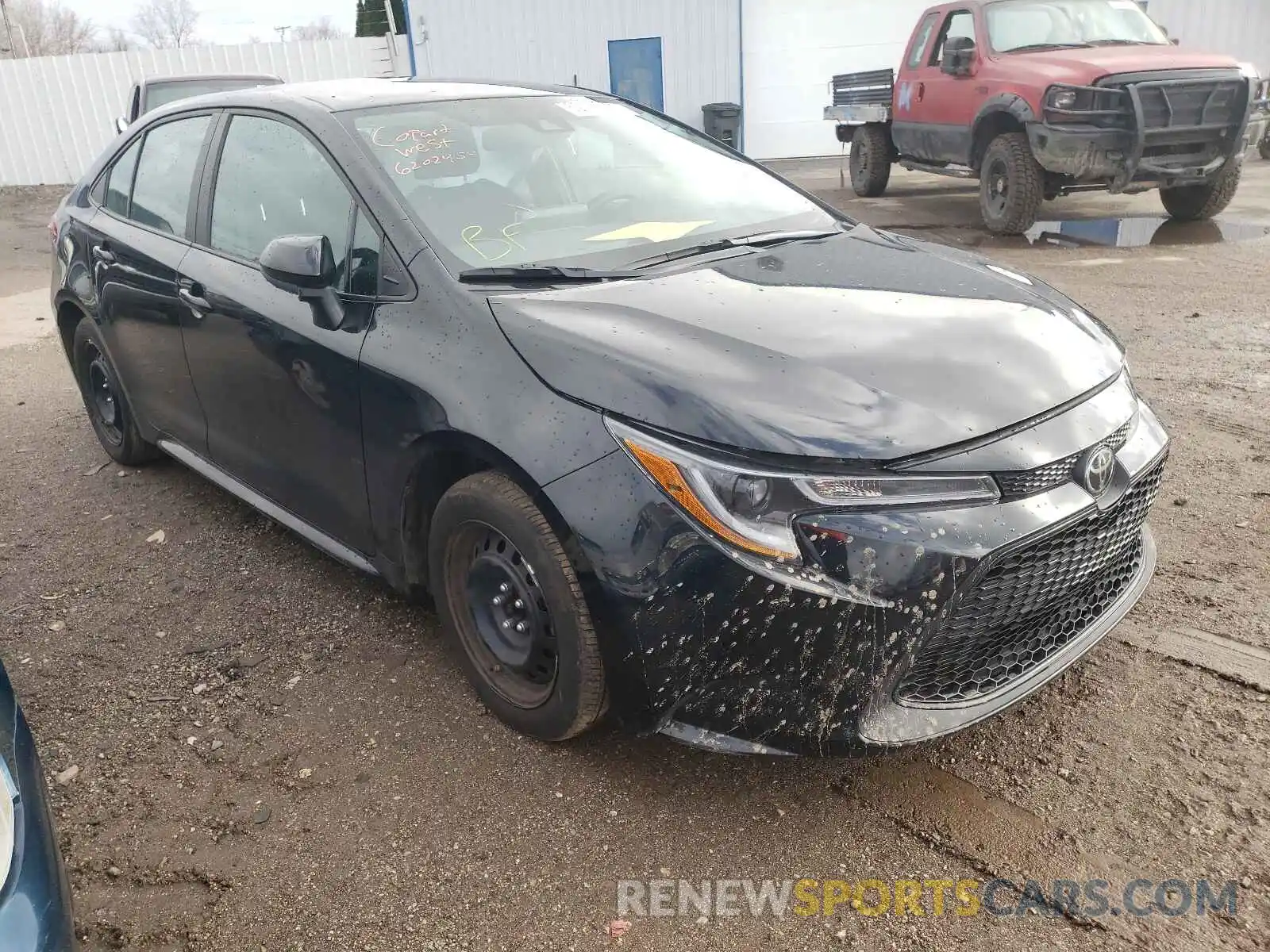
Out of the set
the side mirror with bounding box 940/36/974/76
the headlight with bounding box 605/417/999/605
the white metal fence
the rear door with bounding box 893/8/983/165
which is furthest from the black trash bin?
the headlight with bounding box 605/417/999/605

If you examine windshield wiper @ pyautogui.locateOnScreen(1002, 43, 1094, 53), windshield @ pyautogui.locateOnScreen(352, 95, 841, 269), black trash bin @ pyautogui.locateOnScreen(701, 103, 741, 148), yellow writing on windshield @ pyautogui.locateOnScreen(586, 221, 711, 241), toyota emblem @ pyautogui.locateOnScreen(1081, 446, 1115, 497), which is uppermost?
windshield wiper @ pyautogui.locateOnScreen(1002, 43, 1094, 53)

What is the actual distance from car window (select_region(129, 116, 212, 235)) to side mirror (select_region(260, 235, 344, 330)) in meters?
1.07

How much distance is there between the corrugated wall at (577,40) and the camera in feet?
59.2

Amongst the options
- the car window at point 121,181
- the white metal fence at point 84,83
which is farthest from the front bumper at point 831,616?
the white metal fence at point 84,83

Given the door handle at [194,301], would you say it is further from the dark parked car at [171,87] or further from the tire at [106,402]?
the dark parked car at [171,87]

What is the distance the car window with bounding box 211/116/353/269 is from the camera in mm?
2939

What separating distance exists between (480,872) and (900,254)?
2062 millimetres

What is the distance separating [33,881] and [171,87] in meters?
11.0

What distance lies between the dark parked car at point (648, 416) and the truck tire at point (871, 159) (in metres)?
9.21

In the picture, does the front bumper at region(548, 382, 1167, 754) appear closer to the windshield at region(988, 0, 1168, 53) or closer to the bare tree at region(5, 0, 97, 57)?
the windshield at region(988, 0, 1168, 53)

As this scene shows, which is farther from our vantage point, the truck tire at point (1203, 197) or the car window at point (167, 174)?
the truck tire at point (1203, 197)

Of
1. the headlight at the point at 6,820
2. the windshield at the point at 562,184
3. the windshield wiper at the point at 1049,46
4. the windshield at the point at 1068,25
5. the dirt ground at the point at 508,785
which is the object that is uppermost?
the windshield at the point at 1068,25

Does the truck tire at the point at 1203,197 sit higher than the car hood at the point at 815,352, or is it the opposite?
the car hood at the point at 815,352

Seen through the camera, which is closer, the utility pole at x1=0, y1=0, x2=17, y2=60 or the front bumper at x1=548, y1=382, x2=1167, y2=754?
the front bumper at x1=548, y1=382, x2=1167, y2=754
